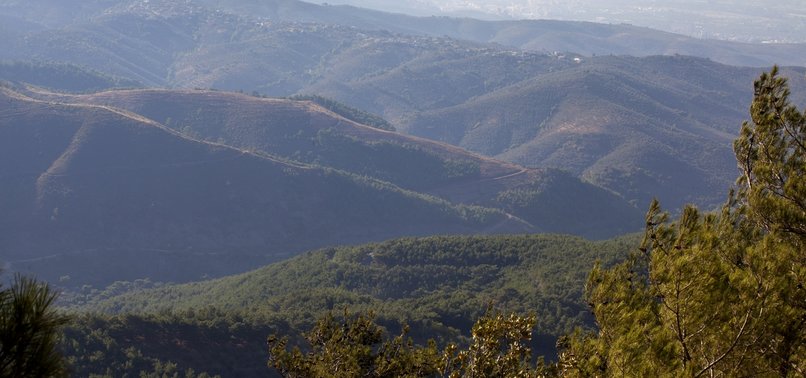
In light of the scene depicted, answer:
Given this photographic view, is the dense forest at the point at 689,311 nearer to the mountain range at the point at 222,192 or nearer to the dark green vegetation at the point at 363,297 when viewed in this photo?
the dark green vegetation at the point at 363,297

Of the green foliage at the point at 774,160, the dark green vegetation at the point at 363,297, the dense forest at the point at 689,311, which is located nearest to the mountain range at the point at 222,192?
the dark green vegetation at the point at 363,297

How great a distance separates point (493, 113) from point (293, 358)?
606 ft

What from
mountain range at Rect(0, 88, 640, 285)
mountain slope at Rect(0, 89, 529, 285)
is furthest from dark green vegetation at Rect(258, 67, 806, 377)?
mountain slope at Rect(0, 89, 529, 285)

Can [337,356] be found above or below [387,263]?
above

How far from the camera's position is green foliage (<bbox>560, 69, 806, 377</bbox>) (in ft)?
32.6

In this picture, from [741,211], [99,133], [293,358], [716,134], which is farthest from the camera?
[716,134]

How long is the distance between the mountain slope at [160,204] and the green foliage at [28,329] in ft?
284

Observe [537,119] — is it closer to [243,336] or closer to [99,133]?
[99,133]

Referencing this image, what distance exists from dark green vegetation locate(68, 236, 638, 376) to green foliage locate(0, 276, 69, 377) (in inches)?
1263

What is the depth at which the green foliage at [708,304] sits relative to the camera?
995 centimetres

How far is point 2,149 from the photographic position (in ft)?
347

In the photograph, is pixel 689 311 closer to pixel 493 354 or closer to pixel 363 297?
pixel 493 354

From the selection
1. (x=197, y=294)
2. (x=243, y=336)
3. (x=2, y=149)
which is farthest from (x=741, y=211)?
(x=2, y=149)

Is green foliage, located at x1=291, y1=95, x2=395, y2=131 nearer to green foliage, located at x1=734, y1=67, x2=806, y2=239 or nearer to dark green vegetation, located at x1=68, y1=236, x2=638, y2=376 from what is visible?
dark green vegetation, located at x1=68, y1=236, x2=638, y2=376
